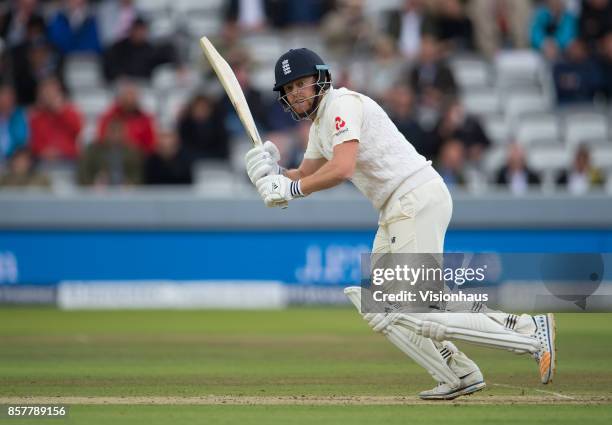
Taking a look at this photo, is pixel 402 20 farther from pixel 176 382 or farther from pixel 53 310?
pixel 176 382

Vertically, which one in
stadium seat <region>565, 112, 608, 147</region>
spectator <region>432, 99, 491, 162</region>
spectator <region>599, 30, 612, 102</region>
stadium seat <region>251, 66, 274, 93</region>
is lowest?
spectator <region>432, 99, 491, 162</region>

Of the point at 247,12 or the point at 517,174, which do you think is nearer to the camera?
the point at 517,174

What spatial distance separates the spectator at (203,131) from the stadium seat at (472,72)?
12.1 feet

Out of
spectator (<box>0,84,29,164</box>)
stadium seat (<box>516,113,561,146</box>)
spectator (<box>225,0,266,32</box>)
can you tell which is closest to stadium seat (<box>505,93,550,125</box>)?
stadium seat (<box>516,113,561,146</box>)

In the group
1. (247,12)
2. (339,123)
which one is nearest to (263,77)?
(247,12)

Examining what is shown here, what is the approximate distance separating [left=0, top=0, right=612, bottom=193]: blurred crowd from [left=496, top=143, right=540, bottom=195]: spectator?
0.05ft

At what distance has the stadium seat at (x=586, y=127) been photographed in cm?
1606

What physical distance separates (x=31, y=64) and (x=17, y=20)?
1.03 meters

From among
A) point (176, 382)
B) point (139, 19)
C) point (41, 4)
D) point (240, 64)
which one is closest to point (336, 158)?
point (176, 382)

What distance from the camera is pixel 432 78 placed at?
1579 cm

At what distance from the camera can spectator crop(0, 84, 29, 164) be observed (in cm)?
1548

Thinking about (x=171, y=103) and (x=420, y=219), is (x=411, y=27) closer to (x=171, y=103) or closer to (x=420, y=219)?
(x=171, y=103)

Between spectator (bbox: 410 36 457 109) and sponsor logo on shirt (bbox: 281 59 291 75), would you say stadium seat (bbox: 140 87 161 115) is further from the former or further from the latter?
sponsor logo on shirt (bbox: 281 59 291 75)

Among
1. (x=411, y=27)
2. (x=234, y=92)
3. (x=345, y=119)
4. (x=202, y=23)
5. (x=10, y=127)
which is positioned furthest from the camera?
(x=202, y=23)
